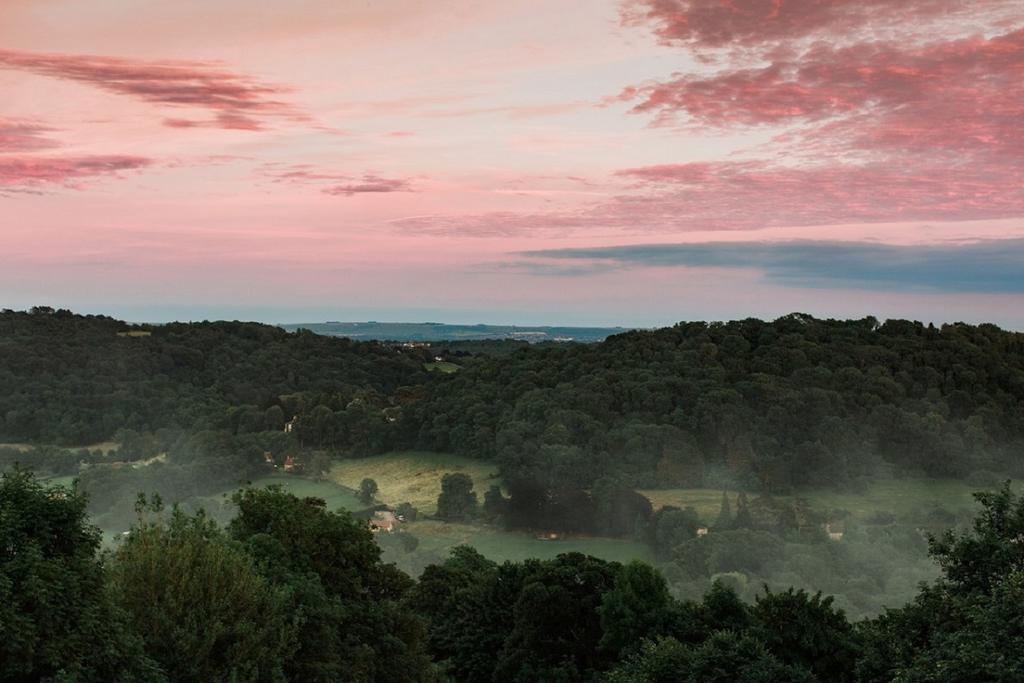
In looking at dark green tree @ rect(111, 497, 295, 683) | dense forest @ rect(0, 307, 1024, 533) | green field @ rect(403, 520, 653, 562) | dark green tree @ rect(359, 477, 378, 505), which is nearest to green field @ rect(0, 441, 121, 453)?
dense forest @ rect(0, 307, 1024, 533)

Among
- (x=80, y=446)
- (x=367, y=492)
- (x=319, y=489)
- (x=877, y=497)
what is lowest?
(x=319, y=489)

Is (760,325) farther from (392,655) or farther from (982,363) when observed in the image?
(392,655)

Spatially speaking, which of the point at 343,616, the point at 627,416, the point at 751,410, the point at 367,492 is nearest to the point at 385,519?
the point at 367,492

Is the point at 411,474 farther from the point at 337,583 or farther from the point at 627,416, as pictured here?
the point at 337,583

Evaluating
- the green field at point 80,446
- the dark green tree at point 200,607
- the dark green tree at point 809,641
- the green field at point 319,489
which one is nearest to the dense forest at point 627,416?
the green field at point 80,446

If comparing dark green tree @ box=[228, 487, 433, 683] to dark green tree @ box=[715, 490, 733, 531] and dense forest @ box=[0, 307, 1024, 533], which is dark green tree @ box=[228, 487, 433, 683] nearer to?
dark green tree @ box=[715, 490, 733, 531]
